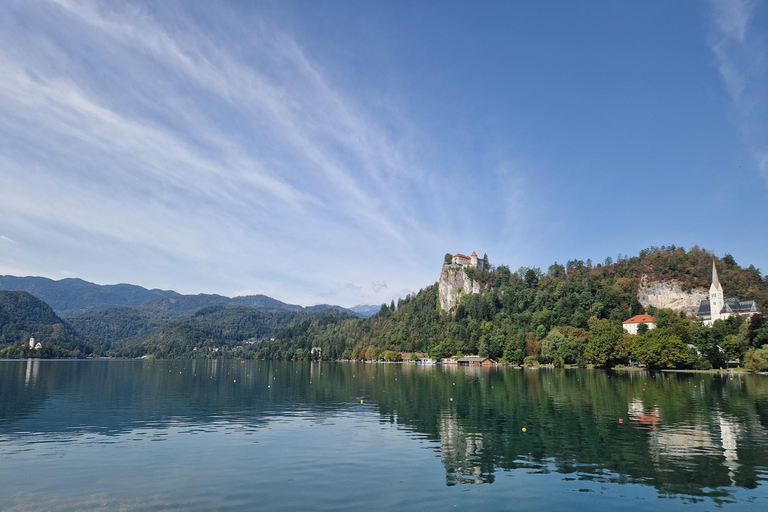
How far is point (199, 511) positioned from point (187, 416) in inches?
1174

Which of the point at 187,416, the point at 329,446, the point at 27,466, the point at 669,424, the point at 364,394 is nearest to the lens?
the point at 27,466

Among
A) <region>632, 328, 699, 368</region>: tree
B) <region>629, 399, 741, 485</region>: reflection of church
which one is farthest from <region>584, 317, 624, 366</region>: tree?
<region>629, 399, 741, 485</region>: reflection of church

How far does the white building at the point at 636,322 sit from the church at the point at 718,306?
55.1ft

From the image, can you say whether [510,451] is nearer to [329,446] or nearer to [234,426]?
[329,446]

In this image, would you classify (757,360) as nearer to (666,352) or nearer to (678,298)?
(666,352)

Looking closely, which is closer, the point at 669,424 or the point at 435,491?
the point at 435,491

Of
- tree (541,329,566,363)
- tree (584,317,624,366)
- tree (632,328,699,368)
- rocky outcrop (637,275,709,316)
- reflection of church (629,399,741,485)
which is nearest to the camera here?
reflection of church (629,399,741,485)

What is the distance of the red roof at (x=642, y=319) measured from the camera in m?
170

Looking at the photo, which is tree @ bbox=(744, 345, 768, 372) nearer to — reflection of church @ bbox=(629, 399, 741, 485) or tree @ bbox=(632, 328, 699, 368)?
tree @ bbox=(632, 328, 699, 368)

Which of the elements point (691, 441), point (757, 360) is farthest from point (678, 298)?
point (691, 441)

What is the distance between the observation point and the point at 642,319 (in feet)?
566

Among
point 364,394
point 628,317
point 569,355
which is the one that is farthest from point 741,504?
point 628,317

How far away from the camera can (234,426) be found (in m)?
39.1

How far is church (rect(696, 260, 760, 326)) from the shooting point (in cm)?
15548
